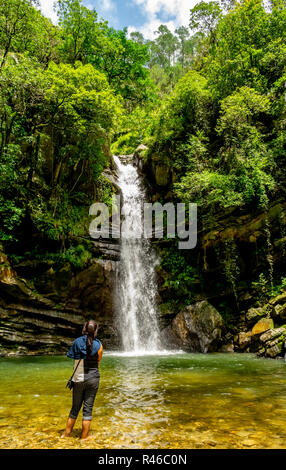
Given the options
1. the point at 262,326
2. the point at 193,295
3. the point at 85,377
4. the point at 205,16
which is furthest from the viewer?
the point at 205,16

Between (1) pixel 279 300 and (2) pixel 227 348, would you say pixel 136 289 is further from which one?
(1) pixel 279 300

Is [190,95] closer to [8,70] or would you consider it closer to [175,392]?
[8,70]

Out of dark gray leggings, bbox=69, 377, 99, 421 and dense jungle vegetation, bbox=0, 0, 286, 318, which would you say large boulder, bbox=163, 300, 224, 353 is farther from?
dark gray leggings, bbox=69, 377, 99, 421

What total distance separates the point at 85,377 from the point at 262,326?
32.2 ft

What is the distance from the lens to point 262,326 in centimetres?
1148

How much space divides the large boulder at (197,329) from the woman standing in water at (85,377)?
9873 millimetres

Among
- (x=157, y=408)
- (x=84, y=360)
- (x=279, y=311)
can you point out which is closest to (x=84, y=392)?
(x=84, y=360)

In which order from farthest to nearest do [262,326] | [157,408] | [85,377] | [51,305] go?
[51,305]
[262,326]
[157,408]
[85,377]

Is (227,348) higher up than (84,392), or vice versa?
(84,392)

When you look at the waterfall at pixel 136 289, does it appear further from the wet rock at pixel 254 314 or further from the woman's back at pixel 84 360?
the woman's back at pixel 84 360

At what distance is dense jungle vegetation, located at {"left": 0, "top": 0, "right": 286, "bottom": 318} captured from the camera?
12227 millimetres

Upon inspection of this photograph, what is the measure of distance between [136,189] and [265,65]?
9.96 metres

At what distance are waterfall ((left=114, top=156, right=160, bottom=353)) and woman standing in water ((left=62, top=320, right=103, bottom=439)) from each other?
997cm

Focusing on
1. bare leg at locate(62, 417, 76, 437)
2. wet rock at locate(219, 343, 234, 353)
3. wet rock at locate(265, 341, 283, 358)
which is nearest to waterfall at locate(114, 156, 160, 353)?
wet rock at locate(219, 343, 234, 353)
